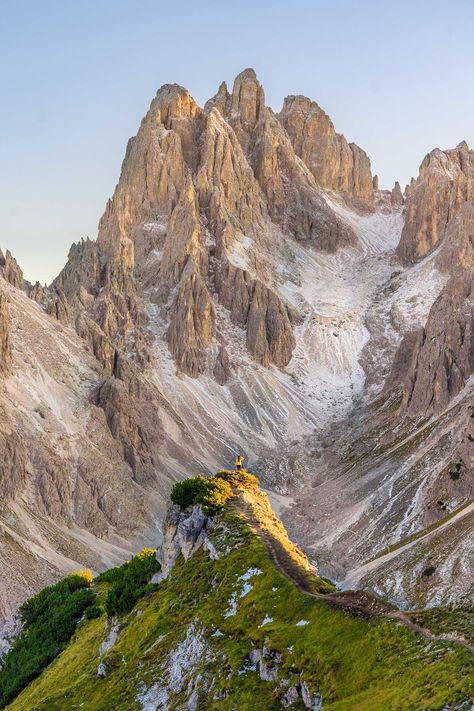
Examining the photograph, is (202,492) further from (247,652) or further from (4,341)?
(4,341)

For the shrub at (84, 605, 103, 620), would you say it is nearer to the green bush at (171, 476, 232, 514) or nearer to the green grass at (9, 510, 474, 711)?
the green grass at (9, 510, 474, 711)

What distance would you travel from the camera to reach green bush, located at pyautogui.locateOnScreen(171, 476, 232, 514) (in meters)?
64.2

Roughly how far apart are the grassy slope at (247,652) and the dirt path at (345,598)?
0.43 meters

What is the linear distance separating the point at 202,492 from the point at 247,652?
2167 cm

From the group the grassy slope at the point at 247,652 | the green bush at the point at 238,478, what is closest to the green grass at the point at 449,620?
the grassy slope at the point at 247,652

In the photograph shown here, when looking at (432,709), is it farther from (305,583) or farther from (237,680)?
(305,583)

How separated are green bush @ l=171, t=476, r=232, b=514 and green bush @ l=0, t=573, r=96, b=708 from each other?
18458mm

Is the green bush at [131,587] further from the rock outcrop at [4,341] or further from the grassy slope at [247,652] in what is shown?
the rock outcrop at [4,341]

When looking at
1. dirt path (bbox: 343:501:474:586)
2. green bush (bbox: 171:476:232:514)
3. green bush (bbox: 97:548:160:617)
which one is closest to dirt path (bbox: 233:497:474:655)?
green bush (bbox: 171:476:232:514)

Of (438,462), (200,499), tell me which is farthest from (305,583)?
(438,462)

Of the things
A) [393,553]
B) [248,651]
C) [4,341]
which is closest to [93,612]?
[248,651]

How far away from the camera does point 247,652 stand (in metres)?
Result: 44.1

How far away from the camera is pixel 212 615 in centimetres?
5038

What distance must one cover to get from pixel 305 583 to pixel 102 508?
480 feet
